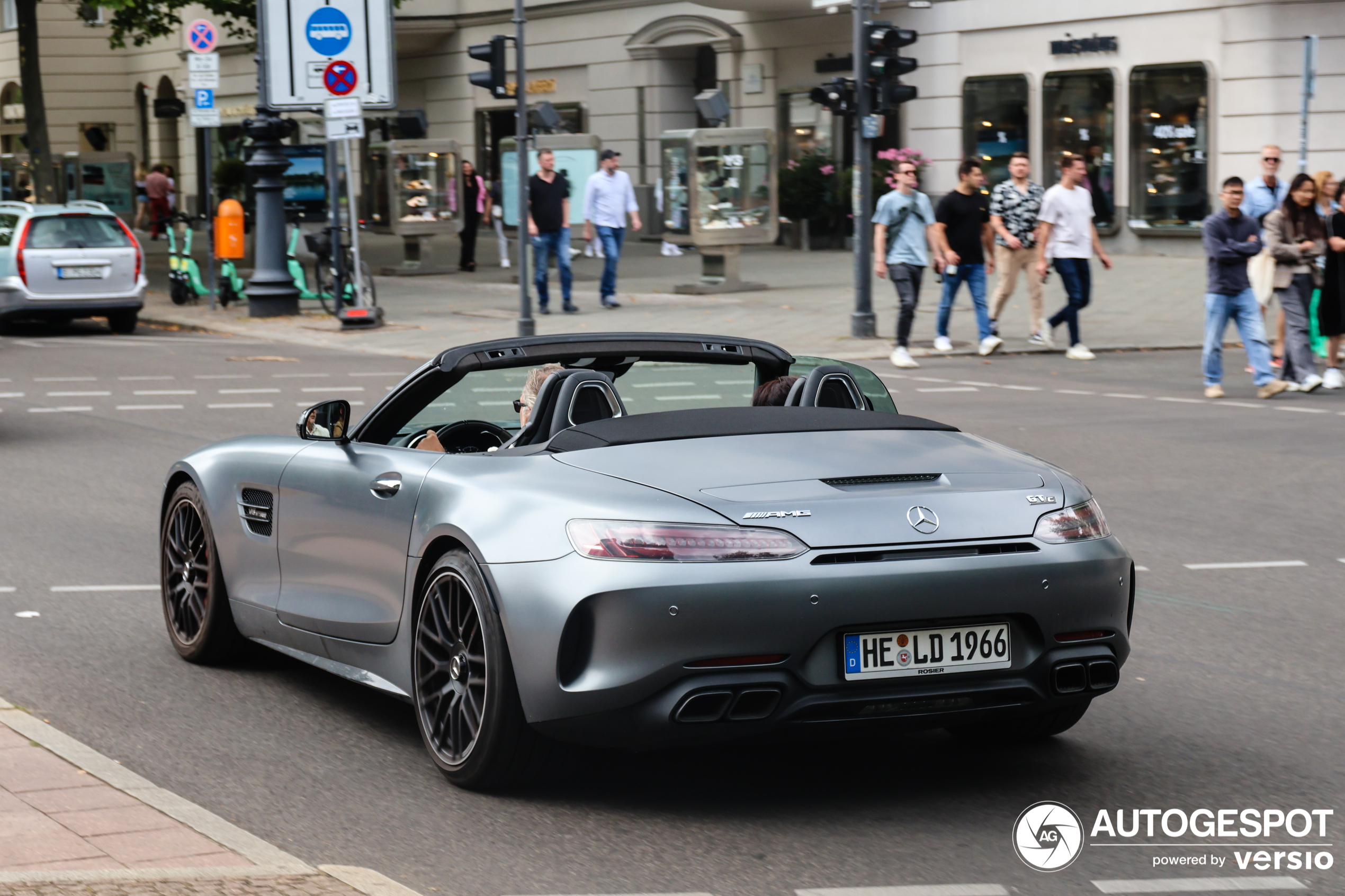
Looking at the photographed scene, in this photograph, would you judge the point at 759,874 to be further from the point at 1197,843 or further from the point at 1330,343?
the point at 1330,343

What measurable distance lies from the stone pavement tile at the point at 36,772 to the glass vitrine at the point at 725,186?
21181mm

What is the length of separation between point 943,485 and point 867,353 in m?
13.9

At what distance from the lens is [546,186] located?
22984 millimetres

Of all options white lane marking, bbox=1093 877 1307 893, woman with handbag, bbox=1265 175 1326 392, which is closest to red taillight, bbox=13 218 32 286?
woman with handbag, bbox=1265 175 1326 392

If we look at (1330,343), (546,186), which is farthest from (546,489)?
(546,186)

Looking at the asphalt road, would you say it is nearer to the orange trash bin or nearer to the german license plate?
the german license plate

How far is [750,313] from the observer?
22.6m

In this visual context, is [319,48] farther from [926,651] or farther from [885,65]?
[926,651]

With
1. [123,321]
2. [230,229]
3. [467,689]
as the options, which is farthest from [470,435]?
[230,229]

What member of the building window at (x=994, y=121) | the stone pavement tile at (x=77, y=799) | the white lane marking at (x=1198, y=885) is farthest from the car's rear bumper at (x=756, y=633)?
the building window at (x=994, y=121)

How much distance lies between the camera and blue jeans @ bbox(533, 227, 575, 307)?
2308cm

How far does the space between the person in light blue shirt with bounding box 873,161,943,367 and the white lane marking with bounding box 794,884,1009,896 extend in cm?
1399

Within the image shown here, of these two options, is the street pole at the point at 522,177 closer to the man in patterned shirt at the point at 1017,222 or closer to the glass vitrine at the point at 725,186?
the glass vitrine at the point at 725,186

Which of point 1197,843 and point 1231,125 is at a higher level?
point 1231,125
